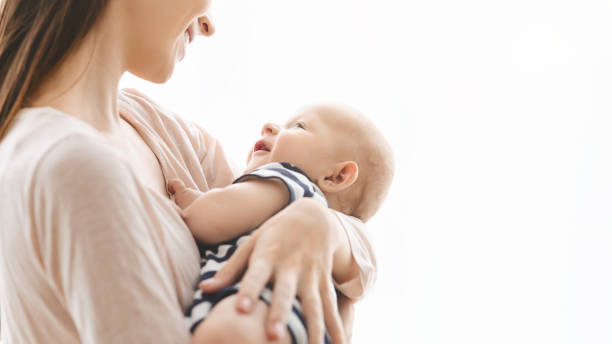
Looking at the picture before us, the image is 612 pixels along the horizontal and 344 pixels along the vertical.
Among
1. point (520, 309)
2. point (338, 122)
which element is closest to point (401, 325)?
point (520, 309)

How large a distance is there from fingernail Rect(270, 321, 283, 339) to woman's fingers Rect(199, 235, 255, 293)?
11cm

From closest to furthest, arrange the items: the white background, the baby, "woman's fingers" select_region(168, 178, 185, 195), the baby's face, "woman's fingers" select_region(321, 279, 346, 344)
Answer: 1. "woman's fingers" select_region(321, 279, 346, 344)
2. the baby
3. "woman's fingers" select_region(168, 178, 185, 195)
4. the baby's face
5. the white background

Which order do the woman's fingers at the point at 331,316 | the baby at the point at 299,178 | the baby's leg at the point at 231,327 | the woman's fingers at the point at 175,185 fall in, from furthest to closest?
the woman's fingers at the point at 175,185 < the baby at the point at 299,178 < the woman's fingers at the point at 331,316 < the baby's leg at the point at 231,327

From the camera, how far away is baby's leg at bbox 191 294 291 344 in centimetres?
77

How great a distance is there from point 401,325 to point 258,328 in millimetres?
1649

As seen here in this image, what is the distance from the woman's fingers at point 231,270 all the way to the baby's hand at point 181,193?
0.23 metres

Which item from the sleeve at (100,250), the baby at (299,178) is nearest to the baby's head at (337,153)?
the baby at (299,178)

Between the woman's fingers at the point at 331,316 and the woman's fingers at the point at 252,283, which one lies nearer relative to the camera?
the woman's fingers at the point at 252,283

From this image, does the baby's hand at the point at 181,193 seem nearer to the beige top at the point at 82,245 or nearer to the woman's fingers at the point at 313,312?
the beige top at the point at 82,245

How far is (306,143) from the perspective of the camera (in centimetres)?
129

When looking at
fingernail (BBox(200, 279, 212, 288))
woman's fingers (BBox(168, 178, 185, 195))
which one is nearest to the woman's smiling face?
woman's fingers (BBox(168, 178, 185, 195))

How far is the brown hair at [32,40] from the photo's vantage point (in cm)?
100

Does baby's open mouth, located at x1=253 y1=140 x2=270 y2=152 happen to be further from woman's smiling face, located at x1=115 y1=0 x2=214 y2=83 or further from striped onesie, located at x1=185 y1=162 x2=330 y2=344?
woman's smiling face, located at x1=115 y1=0 x2=214 y2=83

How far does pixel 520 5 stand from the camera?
8.18 feet
